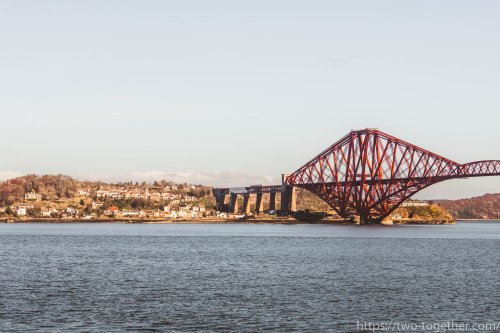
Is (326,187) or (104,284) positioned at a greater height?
(326,187)

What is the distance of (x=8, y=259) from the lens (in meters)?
68.4

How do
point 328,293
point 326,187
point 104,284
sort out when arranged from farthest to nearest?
point 326,187
point 104,284
point 328,293

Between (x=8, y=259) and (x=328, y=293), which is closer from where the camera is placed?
(x=328, y=293)

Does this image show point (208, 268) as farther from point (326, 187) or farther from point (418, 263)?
point (326, 187)


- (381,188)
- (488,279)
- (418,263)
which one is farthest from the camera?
(381,188)

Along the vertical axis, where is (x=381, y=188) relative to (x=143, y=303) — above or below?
above

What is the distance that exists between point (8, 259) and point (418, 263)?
119 feet

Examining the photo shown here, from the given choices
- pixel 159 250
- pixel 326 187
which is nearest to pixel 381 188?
pixel 326 187

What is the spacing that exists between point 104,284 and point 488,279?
2586cm

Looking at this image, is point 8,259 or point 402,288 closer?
point 402,288


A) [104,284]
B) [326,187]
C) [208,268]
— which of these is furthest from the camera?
[326,187]

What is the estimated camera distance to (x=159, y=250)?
274 feet

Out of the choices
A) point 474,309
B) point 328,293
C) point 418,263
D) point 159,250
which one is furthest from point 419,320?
point 159,250

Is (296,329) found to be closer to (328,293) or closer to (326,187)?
(328,293)
